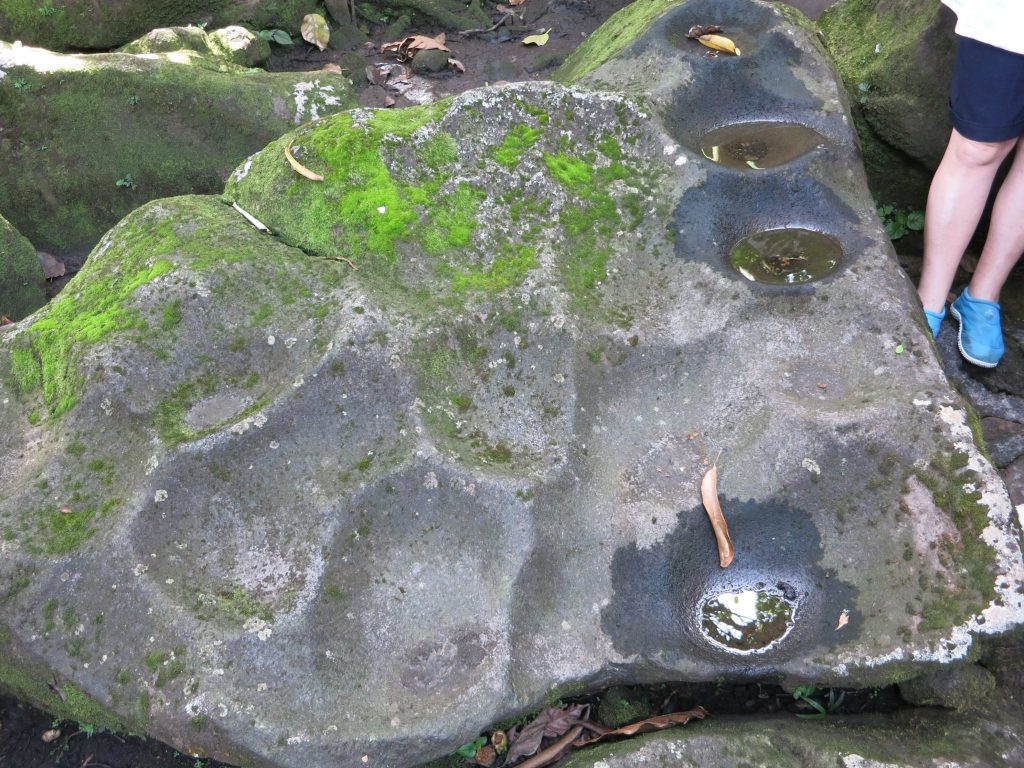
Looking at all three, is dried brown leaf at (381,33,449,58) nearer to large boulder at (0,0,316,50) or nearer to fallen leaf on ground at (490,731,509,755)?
large boulder at (0,0,316,50)

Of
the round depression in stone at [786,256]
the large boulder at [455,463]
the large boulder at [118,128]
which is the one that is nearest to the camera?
the large boulder at [455,463]

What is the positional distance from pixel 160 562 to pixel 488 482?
805mm

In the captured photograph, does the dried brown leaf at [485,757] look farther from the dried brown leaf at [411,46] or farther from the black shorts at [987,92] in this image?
the dried brown leaf at [411,46]

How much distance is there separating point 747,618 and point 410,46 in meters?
4.41

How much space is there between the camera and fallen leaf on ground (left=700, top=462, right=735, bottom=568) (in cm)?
195

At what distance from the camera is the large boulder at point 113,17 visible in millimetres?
4211

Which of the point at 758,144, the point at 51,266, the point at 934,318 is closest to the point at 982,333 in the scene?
the point at 934,318

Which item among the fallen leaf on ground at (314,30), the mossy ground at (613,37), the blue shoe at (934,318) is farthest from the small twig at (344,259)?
the fallen leaf on ground at (314,30)

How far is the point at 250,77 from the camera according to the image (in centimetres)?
386

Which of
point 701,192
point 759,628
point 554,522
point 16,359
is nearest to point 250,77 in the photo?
point 16,359

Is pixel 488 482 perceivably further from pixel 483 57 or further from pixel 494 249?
pixel 483 57

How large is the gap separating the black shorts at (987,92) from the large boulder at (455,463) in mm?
386

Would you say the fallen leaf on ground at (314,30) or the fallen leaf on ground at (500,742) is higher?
the fallen leaf on ground at (314,30)

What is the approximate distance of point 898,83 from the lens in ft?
9.77
